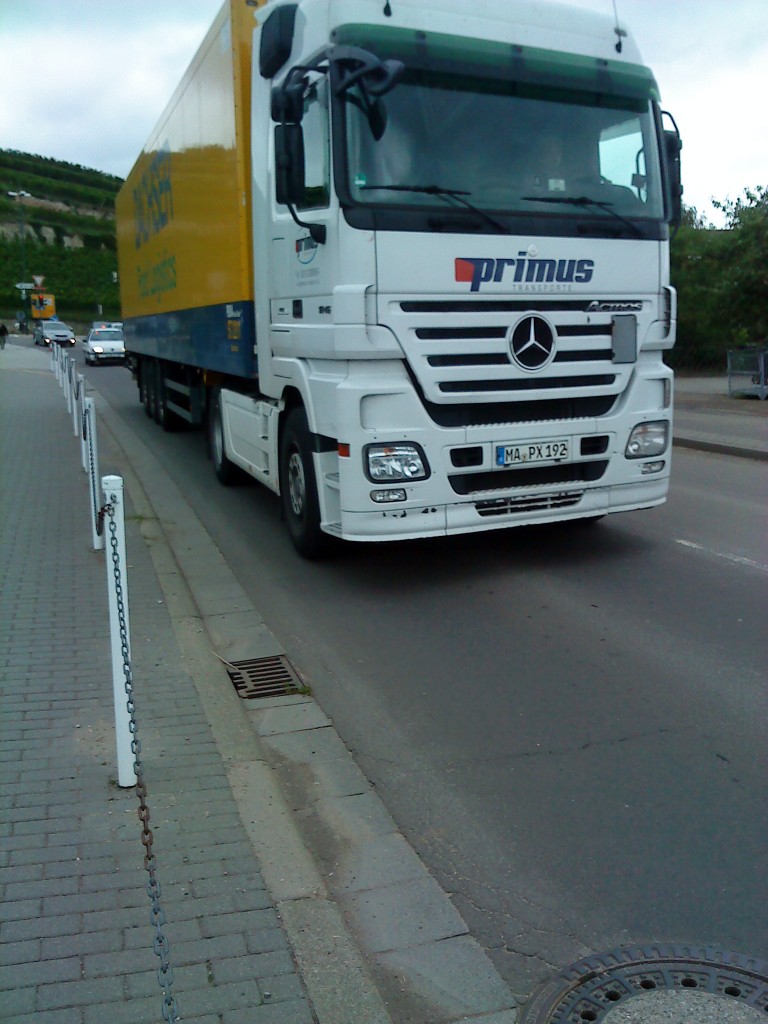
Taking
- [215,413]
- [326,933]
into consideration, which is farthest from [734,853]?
[215,413]

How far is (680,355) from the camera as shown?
30156mm

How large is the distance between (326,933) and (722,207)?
76.1ft

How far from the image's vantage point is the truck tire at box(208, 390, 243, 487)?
1098 centimetres

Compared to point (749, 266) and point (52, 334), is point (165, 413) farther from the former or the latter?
point (52, 334)

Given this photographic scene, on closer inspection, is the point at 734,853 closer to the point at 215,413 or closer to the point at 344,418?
the point at 344,418

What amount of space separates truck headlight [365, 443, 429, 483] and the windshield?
4.98 feet

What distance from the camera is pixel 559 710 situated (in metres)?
4.98

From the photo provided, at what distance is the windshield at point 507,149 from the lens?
6398 mm

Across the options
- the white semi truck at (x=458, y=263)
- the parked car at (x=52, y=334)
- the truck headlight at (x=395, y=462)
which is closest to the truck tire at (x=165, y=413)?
the white semi truck at (x=458, y=263)

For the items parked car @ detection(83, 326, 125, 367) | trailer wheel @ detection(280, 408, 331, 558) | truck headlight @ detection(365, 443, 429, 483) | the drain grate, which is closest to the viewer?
the drain grate

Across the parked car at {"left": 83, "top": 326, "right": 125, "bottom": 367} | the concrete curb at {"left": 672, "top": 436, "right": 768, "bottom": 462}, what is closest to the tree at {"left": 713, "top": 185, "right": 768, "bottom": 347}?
the concrete curb at {"left": 672, "top": 436, "right": 768, "bottom": 462}

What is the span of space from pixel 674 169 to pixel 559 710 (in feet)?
14.7

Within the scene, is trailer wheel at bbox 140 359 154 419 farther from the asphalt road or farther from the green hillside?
the green hillside

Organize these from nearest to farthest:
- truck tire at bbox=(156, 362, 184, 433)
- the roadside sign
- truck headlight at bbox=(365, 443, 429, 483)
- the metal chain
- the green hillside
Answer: the metal chain < truck headlight at bbox=(365, 443, 429, 483) < truck tire at bbox=(156, 362, 184, 433) < the roadside sign < the green hillside
